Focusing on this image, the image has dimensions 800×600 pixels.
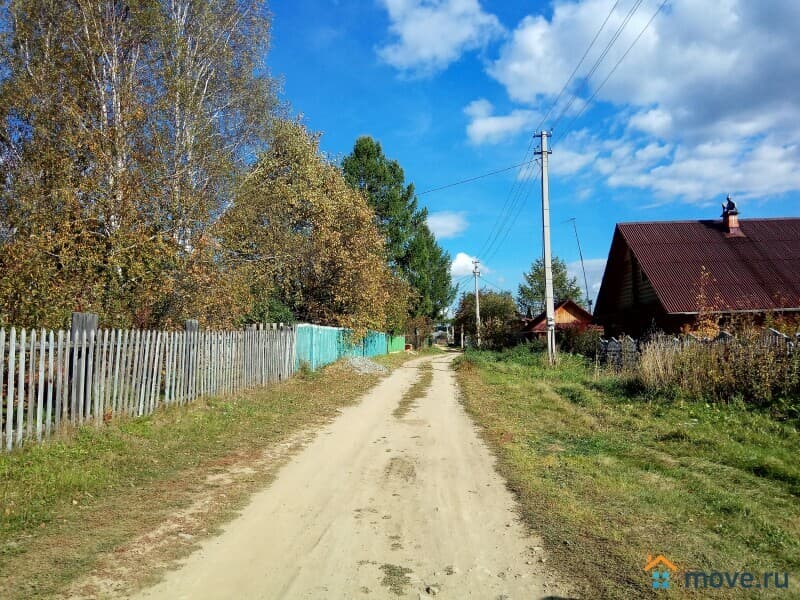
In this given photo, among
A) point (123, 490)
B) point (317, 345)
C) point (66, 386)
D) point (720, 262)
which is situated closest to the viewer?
point (123, 490)

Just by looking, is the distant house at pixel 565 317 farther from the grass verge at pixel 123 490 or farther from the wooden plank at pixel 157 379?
the wooden plank at pixel 157 379

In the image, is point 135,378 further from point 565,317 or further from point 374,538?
point 565,317

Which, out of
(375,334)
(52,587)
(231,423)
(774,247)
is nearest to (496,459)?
(231,423)

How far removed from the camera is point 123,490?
6.19m

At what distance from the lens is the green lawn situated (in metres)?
4.40

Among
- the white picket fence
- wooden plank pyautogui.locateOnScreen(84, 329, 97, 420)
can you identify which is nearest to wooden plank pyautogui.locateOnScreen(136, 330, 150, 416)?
the white picket fence

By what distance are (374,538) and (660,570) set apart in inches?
92.6

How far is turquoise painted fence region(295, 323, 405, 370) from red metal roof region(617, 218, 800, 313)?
553 inches

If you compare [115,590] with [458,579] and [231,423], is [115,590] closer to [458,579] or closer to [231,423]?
[458,579]

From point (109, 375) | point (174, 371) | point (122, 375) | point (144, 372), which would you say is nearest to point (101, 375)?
point (109, 375)

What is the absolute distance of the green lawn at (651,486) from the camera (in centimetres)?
440

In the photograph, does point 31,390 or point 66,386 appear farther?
point 66,386

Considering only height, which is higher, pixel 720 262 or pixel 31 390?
pixel 720 262

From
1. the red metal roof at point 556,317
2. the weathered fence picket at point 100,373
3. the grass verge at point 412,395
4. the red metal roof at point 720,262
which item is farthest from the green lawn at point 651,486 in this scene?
the red metal roof at point 556,317
